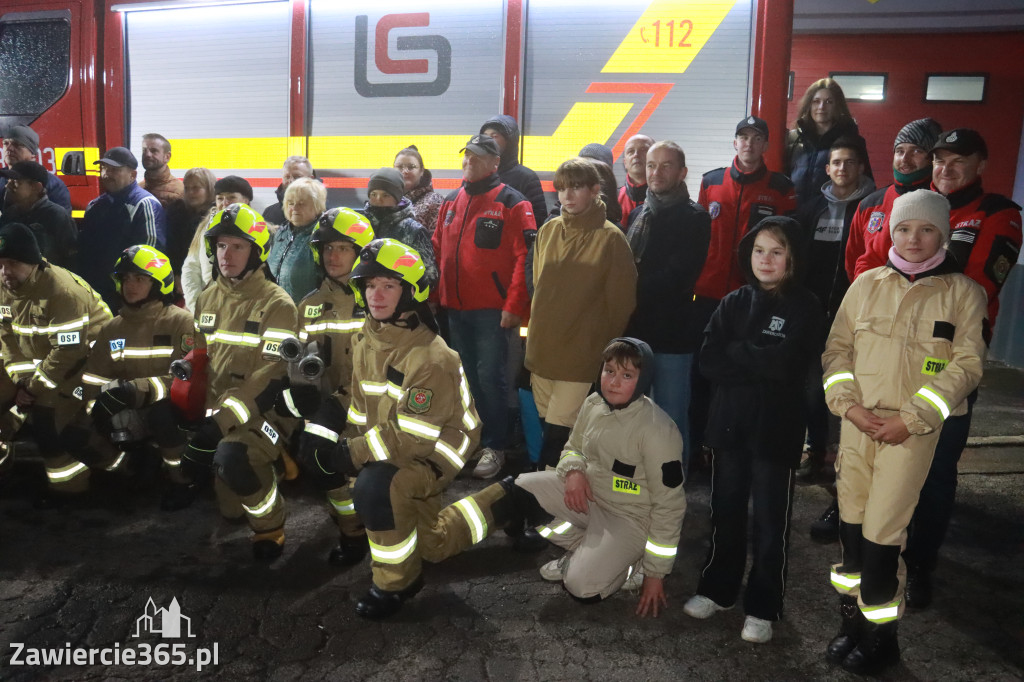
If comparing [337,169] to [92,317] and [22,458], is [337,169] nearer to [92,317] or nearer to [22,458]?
[92,317]

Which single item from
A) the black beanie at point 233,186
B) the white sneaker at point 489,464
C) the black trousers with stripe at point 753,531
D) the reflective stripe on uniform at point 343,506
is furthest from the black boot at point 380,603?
the black beanie at point 233,186

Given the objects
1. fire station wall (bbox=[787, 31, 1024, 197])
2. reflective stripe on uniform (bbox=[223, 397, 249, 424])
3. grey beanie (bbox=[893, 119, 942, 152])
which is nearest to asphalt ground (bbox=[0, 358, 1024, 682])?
reflective stripe on uniform (bbox=[223, 397, 249, 424])

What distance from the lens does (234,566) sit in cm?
357

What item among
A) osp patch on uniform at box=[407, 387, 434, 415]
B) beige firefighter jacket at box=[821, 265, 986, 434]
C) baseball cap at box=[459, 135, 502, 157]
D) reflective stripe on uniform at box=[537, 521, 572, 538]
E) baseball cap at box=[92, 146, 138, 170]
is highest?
Result: baseball cap at box=[459, 135, 502, 157]

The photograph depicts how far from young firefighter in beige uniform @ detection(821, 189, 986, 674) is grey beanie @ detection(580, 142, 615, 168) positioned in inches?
88.5

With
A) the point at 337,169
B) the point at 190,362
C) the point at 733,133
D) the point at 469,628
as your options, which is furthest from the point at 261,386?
the point at 733,133

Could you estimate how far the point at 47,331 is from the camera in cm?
438

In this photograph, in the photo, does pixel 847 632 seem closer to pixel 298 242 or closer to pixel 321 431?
pixel 321 431

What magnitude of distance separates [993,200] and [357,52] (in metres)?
4.02

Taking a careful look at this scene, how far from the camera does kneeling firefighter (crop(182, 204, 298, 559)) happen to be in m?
3.58

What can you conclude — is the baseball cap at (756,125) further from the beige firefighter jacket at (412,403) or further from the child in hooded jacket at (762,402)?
the beige firefighter jacket at (412,403)

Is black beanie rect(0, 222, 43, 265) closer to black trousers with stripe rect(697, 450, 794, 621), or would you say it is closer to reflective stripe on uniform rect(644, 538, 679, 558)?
reflective stripe on uniform rect(644, 538, 679, 558)

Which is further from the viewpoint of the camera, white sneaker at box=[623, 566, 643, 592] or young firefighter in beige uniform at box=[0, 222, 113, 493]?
young firefighter in beige uniform at box=[0, 222, 113, 493]

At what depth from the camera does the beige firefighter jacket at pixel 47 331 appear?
4355 millimetres
